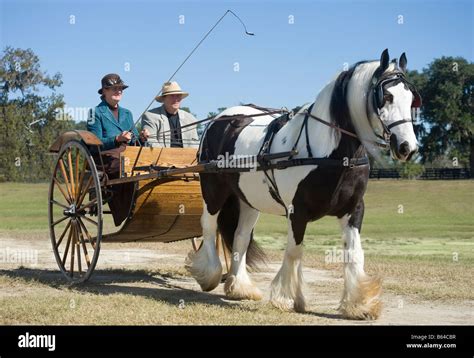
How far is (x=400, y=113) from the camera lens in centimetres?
643

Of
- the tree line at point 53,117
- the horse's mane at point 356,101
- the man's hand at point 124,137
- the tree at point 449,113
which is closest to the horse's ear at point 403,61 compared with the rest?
the horse's mane at point 356,101

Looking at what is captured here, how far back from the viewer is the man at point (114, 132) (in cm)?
930

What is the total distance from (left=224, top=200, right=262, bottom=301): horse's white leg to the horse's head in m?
2.81

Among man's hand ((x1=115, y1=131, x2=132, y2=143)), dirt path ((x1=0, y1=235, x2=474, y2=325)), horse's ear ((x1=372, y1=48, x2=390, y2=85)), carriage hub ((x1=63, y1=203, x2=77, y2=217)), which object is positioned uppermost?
horse's ear ((x1=372, y1=48, x2=390, y2=85))

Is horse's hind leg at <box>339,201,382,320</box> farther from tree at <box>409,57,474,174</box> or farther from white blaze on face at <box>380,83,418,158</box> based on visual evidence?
tree at <box>409,57,474,174</box>

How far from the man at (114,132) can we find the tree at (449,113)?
185 ft

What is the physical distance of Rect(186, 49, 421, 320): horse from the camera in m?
6.53

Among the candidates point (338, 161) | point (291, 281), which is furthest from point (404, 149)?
point (291, 281)

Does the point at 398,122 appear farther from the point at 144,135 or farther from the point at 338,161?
the point at 144,135

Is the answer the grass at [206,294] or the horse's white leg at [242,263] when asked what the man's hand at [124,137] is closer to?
the horse's white leg at [242,263]

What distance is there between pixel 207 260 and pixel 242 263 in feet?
1.46

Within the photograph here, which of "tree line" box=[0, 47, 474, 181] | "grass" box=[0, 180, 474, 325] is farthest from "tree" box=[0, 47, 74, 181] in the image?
"grass" box=[0, 180, 474, 325]

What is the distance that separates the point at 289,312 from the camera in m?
7.27

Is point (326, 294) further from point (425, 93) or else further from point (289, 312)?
point (425, 93)
